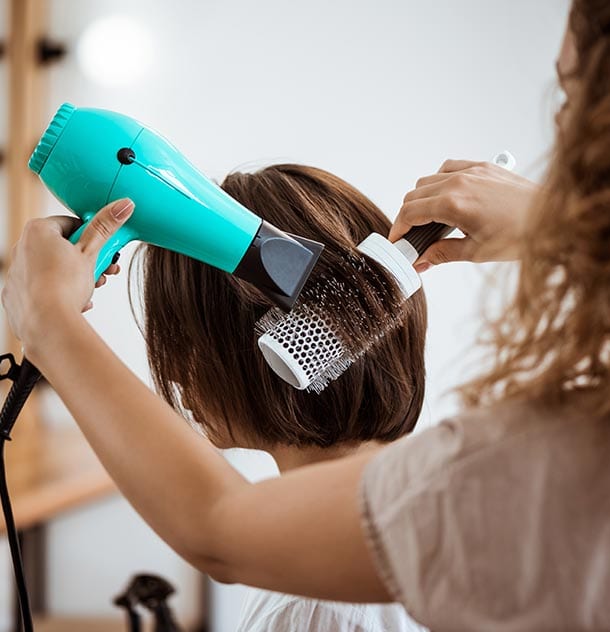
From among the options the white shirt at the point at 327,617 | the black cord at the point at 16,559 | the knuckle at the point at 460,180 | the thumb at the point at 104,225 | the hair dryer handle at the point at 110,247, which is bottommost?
the white shirt at the point at 327,617

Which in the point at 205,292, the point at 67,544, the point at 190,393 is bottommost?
the point at 67,544

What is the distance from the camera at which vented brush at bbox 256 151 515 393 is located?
77 cm

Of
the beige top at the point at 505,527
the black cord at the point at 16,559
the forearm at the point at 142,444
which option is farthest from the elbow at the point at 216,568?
the black cord at the point at 16,559

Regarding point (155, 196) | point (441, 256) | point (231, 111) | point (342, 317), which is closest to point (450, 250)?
point (441, 256)

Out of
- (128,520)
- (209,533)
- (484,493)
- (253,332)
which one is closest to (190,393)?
(253,332)

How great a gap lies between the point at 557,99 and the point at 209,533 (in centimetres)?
33

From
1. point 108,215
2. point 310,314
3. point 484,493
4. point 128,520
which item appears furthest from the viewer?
point 128,520

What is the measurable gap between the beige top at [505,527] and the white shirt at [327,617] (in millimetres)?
341

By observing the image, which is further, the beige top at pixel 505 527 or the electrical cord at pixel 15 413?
the electrical cord at pixel 15 413

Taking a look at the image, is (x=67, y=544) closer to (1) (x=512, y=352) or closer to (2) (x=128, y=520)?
(2) (x=128, y=520)

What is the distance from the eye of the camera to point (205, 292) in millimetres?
854

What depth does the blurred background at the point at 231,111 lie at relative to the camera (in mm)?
1946

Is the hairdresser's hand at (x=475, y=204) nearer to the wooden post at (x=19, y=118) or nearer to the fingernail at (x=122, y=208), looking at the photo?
the fingernail at (x=122, y=208)

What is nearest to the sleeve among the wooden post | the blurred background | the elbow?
the elbow
